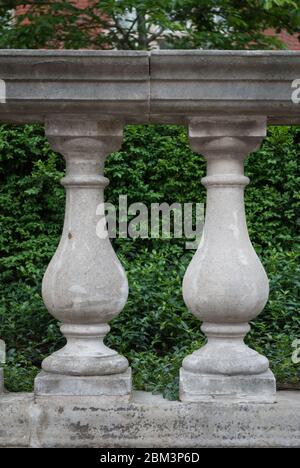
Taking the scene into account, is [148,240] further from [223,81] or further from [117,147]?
[223,81]

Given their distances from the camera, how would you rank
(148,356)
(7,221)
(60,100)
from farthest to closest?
(7,221) → (148,356) → (60,100)

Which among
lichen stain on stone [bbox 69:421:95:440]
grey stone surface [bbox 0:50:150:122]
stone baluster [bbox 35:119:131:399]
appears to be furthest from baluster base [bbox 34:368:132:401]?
grey stone surface [bbox 0:50:150:122]

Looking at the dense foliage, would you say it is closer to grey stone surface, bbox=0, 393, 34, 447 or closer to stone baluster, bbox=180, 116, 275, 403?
stone baluster, bbox=180, 116, 275, 403

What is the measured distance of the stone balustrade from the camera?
7.55 feet

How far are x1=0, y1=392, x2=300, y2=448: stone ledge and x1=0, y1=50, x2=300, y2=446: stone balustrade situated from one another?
26 mm

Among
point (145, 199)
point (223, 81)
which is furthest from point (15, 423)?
point (145, 199)

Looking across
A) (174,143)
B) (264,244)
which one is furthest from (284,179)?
(174,143)

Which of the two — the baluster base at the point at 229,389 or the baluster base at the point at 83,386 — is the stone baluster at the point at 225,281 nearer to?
the baluster base at the point at 229,389

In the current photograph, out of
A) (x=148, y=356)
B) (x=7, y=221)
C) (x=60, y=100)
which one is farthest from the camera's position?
(x=7, y=221)

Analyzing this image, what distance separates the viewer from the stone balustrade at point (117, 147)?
2303 millimetres

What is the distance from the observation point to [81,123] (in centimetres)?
247

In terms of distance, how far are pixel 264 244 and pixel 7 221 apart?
1.94 meters

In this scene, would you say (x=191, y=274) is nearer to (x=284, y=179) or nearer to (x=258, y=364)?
(x=258, y=364)

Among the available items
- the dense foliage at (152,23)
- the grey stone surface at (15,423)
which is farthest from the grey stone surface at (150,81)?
the dense foliage at (152,23)
